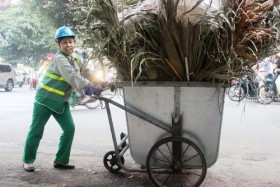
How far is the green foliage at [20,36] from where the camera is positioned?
104ft

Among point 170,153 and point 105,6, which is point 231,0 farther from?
point 170,153

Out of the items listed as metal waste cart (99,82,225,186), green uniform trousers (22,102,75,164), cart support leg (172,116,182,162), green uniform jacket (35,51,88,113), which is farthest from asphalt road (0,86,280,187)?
green uniform jacket (35,51,88,113)

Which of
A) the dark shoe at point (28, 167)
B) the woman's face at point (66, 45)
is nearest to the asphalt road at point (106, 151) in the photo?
the dark shoe at point (28, 167)

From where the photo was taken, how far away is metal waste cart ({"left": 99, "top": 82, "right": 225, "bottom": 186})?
131 inches

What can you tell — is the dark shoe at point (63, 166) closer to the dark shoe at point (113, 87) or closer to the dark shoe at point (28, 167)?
the dark shoe at point (28, 167)

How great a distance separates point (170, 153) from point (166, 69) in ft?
2.53

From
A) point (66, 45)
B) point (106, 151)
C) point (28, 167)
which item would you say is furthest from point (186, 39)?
point (106, 151)

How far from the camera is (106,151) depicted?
5.19 metres

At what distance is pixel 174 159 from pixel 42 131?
155 cm

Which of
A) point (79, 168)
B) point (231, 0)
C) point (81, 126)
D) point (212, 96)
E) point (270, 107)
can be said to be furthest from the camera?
point (270, 107)

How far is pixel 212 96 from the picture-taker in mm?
3340

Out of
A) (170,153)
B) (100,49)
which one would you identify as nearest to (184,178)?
(170,153)

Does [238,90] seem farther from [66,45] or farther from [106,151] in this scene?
[106,151]

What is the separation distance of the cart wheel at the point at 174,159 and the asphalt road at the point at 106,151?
33 centimetres
